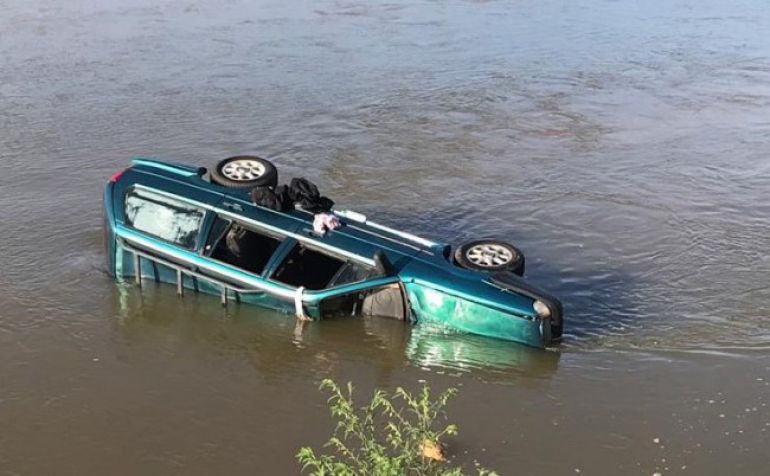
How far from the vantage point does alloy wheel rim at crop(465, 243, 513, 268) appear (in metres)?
8.40

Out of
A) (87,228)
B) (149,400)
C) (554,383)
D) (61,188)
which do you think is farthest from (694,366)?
(61,188)

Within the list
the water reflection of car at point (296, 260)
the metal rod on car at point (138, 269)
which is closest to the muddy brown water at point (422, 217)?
the metal rod on car at point (138, 269)

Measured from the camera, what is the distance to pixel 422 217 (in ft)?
37.7

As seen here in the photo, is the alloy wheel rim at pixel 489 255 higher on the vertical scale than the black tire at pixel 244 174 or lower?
lower

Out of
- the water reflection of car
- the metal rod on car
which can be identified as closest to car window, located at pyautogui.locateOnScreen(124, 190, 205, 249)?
the water reflection of car

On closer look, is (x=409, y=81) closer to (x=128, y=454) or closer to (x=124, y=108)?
(x=124, y=108)

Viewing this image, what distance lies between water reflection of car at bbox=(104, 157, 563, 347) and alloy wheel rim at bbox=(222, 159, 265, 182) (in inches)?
0.4

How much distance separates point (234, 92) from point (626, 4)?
44.7ft

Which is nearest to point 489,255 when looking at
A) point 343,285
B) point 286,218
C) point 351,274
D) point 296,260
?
point 351,274

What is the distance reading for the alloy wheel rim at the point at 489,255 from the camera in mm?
8398

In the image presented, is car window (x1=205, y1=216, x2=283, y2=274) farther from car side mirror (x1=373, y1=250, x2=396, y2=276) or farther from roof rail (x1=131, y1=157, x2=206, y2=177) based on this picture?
car side mirror (x1=373, y1=250, x2=396, y2=276)

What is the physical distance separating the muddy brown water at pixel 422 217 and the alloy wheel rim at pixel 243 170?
52.7 inches

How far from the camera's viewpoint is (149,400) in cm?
731

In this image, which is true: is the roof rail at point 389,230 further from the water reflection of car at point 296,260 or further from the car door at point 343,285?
the car door at point 343,285
